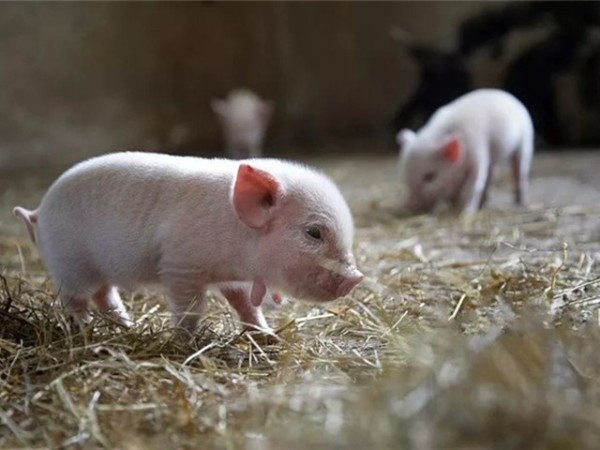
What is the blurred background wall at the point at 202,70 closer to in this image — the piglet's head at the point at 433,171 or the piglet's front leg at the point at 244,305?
the piglet's head at the point at 433,171

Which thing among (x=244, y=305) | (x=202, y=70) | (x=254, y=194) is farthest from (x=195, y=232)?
(x=202, y=70)

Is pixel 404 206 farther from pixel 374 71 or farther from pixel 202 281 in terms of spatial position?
pixel 374 71

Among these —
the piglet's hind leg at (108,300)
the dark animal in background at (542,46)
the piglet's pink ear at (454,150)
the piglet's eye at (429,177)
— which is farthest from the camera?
the dark animal in background at (542,46)

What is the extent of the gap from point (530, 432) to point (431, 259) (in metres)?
2.42

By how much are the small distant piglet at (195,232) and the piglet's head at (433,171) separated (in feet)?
8.92

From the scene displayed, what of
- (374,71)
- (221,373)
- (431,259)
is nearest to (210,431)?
(221,373)

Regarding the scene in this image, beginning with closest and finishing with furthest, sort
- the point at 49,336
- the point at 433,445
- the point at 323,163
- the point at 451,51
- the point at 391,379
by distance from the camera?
the point at 433,445
the point at 391,379
the point at 49,336
the point at 323,163
the point at 451,51

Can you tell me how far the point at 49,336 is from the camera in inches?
106

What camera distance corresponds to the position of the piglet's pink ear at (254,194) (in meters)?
2.66

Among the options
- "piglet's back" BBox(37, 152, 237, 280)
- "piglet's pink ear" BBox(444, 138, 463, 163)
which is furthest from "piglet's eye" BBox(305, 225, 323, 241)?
"piglet's pink ear" BBox(444, 138, 463, 163)

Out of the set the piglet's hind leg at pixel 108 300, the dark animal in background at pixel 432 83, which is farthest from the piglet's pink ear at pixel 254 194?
the dark animal in background at pixel 432 83

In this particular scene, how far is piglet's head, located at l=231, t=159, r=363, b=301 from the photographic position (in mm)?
2658

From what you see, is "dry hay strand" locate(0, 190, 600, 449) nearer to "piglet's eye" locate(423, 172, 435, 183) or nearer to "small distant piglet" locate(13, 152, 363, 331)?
"small distant piglet" locate(13, 152, 363, 331)

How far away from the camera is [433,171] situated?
558 centimetres
